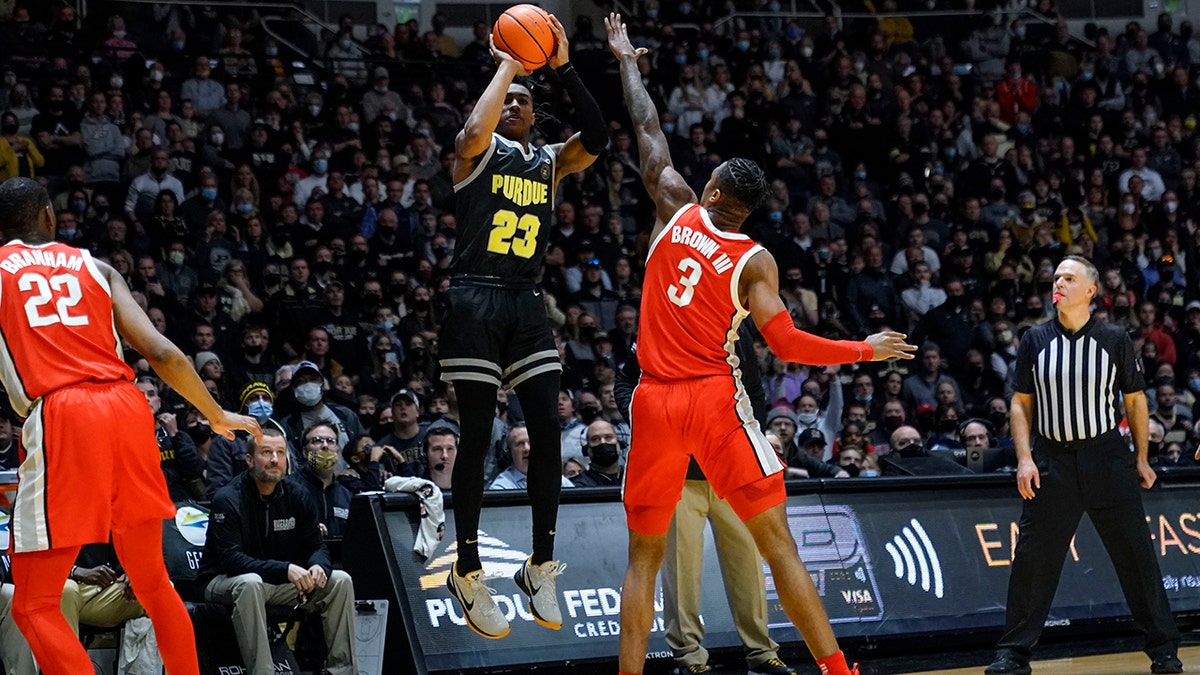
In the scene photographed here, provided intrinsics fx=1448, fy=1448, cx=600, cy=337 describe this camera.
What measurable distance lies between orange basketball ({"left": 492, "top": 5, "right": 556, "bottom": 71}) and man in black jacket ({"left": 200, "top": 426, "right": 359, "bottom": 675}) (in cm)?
228

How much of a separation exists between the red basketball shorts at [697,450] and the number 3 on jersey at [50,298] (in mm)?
2361

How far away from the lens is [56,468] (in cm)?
529

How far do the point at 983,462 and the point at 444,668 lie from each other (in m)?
4.82

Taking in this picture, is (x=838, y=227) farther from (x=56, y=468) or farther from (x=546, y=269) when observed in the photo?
(x=56, y=468)

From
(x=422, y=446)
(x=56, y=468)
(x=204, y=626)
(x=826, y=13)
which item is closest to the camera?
(x=56, y=468)

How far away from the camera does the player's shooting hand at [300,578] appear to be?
7.32 meters

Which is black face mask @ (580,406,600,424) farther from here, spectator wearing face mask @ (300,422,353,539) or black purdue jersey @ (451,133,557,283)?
black purdue jersey @ (451,133,557,283)

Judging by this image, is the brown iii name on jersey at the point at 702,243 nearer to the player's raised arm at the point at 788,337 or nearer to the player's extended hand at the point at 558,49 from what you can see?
the player's raised arm at the point at 788,337

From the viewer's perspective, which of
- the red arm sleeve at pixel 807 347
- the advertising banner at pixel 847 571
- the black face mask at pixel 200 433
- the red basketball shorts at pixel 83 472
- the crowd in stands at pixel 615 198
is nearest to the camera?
the red basketball shorts at pixel 83 472

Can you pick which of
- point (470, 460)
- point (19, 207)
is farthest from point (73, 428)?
point (470, 460)

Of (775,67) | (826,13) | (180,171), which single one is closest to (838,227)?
(775,67)

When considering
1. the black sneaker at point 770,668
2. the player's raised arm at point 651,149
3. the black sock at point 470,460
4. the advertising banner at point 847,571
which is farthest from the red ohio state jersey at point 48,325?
the black sneaker at point 770,668

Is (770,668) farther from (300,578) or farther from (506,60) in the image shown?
(506,60)

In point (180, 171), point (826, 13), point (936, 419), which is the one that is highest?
point (826, 13)
